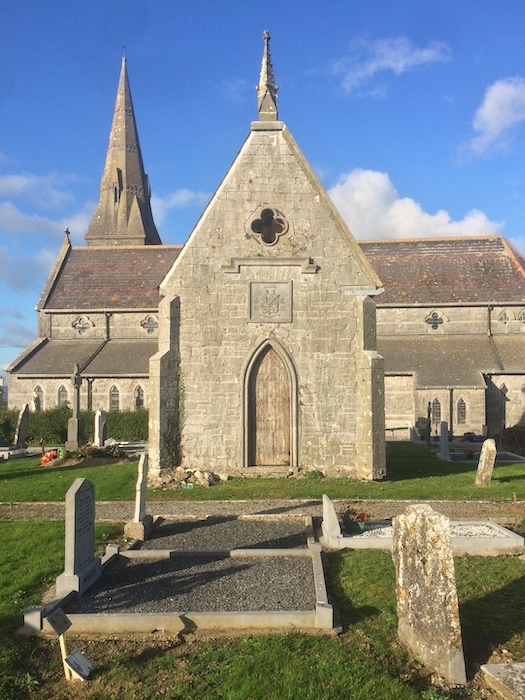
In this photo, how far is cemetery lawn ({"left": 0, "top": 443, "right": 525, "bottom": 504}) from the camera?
13648 millimetres

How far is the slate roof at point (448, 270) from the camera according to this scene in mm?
33562

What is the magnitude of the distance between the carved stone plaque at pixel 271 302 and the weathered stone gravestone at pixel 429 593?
35.5ft

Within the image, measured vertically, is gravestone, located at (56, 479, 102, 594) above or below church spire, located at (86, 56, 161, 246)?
below

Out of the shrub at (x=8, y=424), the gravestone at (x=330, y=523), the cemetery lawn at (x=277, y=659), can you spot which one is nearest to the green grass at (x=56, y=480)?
the gravestone at (x=330, y=523)

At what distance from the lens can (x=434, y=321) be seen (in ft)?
111

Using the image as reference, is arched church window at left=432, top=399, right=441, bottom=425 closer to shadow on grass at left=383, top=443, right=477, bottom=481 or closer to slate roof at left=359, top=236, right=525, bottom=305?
shadow on grass at left=383, top=443, right=477, bottom=481

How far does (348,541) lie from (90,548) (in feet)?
14.0

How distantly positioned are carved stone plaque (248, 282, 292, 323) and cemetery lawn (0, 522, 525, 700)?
9594 mm

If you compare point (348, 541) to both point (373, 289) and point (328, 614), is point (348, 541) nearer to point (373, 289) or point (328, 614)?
point (328, 614)

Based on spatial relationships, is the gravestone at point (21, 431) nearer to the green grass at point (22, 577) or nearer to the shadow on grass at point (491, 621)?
the green grass at point (22, 577)

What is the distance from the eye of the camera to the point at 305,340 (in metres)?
16.1

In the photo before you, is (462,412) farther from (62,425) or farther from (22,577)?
(22,577)

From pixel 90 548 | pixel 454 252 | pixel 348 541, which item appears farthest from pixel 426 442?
pixel 90 548

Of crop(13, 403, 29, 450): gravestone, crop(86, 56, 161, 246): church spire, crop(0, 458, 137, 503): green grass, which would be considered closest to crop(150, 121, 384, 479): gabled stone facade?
crop(0, 458, 137, 503): green grass
